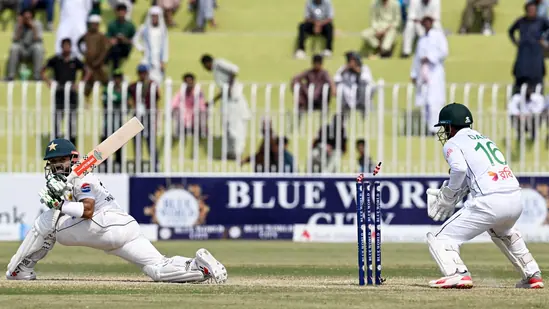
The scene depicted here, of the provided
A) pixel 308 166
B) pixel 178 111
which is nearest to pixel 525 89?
pixel 308 166

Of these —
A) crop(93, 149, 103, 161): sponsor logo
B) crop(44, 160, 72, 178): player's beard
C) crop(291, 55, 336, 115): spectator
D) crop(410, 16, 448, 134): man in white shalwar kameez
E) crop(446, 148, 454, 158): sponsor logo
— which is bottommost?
crop(44, 160, 72, 178): player's beard

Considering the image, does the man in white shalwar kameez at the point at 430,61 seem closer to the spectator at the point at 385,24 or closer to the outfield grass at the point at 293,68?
the outfield grass at the point at 293,68

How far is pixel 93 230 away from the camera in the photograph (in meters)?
11.1

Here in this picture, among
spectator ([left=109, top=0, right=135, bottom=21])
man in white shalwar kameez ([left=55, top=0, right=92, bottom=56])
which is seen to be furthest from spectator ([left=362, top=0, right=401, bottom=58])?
man in white shalwar kameez ([left=55, top=0, right=92, bottom=56])

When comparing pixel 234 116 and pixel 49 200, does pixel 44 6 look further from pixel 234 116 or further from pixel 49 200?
pixel 49 200

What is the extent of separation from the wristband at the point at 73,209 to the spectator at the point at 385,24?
12.8 m

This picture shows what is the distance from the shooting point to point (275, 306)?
920 cm

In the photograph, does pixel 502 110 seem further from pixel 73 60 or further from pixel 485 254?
pixel 73 60

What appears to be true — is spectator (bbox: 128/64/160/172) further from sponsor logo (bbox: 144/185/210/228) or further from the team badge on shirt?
the team badge on shirt

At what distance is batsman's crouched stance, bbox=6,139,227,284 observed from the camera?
1091cm

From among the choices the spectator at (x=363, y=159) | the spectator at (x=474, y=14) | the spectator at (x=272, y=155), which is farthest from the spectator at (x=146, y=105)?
the spectator at (x=474, y=14)

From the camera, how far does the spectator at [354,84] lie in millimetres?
19453

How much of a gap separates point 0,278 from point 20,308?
2829 millimetres

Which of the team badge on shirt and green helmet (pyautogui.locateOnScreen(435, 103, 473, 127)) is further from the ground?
green helmet (pyautogui.locateOnScreen(435, 103, 473, 127))
